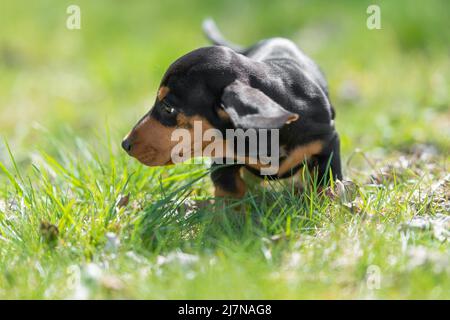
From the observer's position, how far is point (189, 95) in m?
3.55

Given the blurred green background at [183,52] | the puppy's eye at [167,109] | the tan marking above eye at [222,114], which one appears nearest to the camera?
the tan marking above eye at [222,114]

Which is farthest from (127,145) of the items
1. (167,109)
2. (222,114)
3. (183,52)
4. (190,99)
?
(183,52)

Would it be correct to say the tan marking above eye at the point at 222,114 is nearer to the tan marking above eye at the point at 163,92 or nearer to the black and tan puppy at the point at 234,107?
the black and tan puppy at the point at 234,107

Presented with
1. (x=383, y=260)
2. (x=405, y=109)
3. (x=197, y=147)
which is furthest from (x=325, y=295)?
(x=405, y=109)

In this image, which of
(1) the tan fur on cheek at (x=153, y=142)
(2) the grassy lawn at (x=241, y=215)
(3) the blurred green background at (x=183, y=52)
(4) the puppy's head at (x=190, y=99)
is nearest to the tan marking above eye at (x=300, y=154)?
(2) the grassy lawn at (x=241, y=215)

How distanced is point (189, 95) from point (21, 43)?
599cm

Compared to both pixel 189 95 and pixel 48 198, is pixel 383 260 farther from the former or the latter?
pixel 48 198

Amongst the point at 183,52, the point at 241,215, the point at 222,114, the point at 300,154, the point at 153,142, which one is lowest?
the point at 241,215

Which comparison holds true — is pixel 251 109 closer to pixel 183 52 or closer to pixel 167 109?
pixel 167 109

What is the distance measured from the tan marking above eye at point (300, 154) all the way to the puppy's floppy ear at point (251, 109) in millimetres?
505

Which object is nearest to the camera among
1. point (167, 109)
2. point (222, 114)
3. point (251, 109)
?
point (251, 109)

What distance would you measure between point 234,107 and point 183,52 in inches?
181

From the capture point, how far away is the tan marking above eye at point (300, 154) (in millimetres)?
3816

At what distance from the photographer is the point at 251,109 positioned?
3.18 metres
